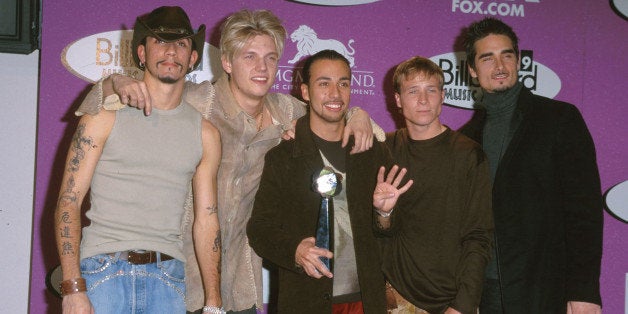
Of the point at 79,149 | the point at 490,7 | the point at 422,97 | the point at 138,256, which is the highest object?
the point at 490,7

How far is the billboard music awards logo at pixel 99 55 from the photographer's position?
3.98 metres

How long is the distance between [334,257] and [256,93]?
3.14ft

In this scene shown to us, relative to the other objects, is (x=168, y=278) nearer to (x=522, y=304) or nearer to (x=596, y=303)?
(x=522, y=304)

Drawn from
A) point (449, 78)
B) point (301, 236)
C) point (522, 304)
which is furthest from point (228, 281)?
point (449, 78)

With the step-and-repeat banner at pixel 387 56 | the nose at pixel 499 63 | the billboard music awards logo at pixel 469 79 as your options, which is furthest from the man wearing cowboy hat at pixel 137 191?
the billboard music awards logo at pixel 469 79

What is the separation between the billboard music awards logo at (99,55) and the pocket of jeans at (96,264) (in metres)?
1.92

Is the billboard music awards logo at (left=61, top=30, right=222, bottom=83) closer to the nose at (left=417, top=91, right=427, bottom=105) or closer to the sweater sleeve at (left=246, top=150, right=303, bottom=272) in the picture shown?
the sweater sleeve at (left=246, top=150, right=303, bottom=272)

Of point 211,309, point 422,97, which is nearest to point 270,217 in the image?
point 211,309

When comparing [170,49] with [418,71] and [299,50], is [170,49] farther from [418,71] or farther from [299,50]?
[299,50]

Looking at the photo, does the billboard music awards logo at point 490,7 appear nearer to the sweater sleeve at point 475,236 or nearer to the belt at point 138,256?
the sweater sleeve at point 475,236

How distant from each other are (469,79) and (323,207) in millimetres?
2107

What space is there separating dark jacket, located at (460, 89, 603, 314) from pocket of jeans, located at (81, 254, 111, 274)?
75.9 inches

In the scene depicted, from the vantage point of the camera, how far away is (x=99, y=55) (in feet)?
13.2

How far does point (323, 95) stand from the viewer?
3008 mm
